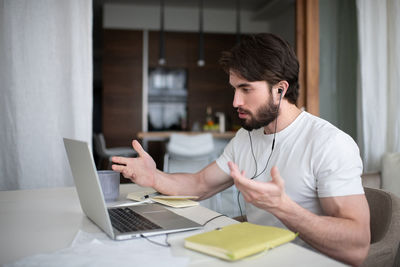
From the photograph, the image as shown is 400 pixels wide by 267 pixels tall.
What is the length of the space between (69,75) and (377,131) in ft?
7.84

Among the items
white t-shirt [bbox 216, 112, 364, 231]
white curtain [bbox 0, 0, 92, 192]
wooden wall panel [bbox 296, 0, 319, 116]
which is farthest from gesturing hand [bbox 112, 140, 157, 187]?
wooden wall panel [bbox 296, 0, 319, 116]

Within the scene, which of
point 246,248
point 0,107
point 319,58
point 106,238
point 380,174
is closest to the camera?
point 246,248

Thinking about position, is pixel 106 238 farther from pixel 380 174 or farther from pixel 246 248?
pixel 380 174

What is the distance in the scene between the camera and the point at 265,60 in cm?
135

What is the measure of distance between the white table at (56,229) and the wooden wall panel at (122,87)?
185 inches

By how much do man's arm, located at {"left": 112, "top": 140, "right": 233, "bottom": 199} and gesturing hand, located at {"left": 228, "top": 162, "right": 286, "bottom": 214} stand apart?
573mm

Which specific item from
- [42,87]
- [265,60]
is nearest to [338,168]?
[265,60]

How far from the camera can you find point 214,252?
0.79 m

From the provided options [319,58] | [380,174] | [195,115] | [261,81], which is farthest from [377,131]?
[195,115]

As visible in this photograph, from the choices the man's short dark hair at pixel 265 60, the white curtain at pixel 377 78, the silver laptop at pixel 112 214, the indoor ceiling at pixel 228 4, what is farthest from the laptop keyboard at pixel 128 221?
the indoor ceiling at pixel 228 4

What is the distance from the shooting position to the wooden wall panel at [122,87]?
623 centimetres

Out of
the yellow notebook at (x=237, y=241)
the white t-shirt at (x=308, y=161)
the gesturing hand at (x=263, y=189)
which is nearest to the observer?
the yellow notebook at (x=237, y=241)

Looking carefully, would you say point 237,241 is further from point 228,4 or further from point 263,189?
point 228,4

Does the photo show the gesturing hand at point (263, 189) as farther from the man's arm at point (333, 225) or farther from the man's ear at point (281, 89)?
the man's ear at point (281, 89)
